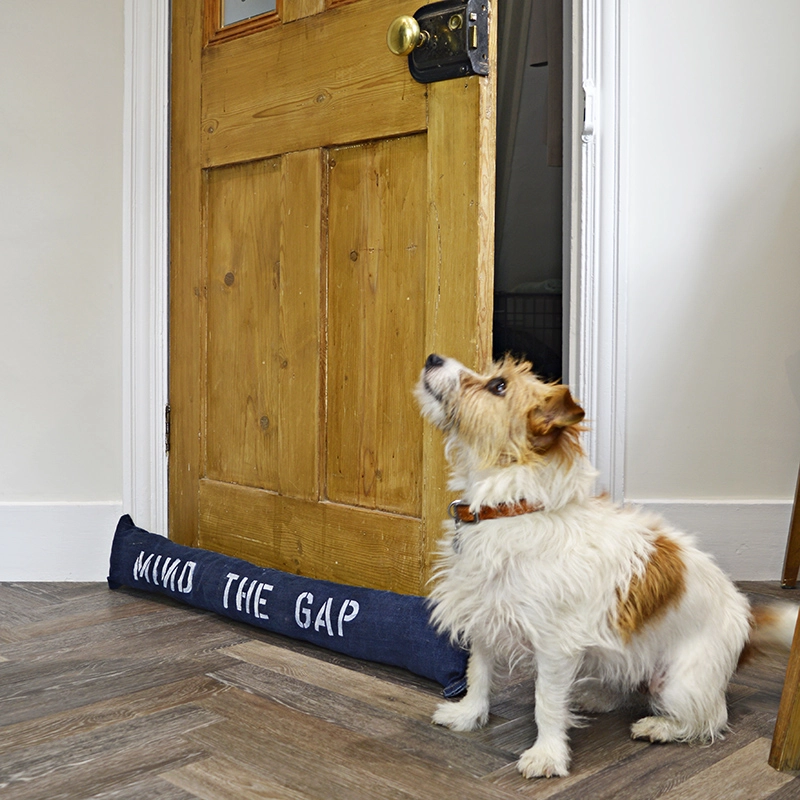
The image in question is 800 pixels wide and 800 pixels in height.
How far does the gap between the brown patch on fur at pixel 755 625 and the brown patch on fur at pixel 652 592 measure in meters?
0.19

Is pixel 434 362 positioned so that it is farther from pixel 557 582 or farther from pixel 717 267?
pixel 717 267

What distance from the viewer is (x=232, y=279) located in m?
2.18

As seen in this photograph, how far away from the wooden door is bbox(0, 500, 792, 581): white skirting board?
0.24 meters

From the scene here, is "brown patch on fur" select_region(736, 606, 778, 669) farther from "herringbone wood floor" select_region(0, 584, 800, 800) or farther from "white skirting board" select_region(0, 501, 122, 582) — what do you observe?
"white skirting board" select_region(0, 501, 122, 582)

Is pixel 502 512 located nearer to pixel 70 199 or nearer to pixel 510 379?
pixel 510 379

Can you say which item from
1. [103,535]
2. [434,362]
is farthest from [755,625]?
[103,535]

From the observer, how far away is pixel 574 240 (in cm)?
234

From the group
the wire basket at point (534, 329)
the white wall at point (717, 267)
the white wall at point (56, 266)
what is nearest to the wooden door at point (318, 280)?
the white wall at point (56, 266)

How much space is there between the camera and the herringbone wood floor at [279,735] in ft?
4.00

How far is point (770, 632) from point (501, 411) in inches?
23.9

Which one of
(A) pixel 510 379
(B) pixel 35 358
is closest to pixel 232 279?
(B) pixel 35 358

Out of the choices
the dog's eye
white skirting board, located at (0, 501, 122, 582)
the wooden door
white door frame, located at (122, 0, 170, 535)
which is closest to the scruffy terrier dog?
the dog's eye

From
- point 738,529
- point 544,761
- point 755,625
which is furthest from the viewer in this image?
point 738,529

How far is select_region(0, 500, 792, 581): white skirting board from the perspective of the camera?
235cm
